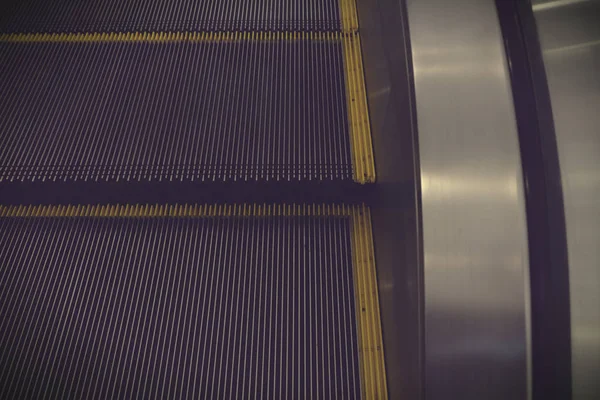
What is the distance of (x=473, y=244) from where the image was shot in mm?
1374

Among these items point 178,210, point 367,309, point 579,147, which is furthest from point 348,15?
point 579,147

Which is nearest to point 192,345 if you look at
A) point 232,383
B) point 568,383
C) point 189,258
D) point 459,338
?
point 232,383

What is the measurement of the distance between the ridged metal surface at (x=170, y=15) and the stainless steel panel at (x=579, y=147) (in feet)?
6.29

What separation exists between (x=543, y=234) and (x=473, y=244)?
0.77 ft

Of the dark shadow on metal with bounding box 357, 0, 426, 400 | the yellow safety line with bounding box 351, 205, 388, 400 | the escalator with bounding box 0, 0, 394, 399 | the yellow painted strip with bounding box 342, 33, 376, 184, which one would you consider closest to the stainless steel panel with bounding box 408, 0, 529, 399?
the dark shadow on metal with bounding box 357, 0, 426, 400

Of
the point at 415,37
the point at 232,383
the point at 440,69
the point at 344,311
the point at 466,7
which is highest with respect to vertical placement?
the point at 466,7

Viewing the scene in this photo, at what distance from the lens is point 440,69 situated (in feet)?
5.15

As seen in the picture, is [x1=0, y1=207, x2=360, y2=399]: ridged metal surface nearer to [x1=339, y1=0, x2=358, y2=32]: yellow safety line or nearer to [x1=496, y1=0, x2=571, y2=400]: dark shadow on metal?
[x1=496, y1=0, x2=571, y2=400]: dark shadow on metal

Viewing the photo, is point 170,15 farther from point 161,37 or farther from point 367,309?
point 367,309

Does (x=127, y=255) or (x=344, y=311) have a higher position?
(x=127, y=255)

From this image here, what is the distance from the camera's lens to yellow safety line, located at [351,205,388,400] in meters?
1.97

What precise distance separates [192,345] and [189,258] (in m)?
0.45

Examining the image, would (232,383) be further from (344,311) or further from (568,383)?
(568,383)

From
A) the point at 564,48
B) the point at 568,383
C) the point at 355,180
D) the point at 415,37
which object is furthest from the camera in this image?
the point at 355,180
